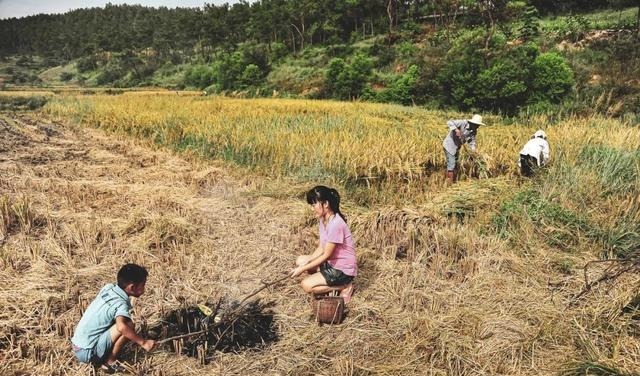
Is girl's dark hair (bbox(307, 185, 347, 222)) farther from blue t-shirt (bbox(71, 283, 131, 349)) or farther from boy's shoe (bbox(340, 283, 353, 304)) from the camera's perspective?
blue t-shirt (bbox(71, 283, 131, 349))

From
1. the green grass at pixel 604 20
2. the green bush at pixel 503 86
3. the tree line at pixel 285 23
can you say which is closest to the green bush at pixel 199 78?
the tree line at pixel 285 23

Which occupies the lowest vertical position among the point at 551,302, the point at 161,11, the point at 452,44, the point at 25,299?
the point at 551,302

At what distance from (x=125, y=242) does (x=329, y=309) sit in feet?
7.78

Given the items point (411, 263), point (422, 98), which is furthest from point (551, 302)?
point (422, 98)

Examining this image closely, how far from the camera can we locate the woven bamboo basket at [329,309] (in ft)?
10.4

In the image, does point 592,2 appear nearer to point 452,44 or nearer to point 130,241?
point 452,44

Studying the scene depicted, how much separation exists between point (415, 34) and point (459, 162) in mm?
37601

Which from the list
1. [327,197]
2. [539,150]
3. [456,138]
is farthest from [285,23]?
[327,197]

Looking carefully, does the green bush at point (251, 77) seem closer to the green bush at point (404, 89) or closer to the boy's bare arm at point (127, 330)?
the green bush at point (404, 89)

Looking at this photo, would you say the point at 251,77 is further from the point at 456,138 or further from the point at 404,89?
the point at 456,138

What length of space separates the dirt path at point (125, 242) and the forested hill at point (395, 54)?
7.26m

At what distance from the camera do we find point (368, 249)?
4332 millimetres

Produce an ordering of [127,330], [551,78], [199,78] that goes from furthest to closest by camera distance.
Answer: [199,78] → [551,78] → [127,330]

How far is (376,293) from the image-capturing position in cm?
365
